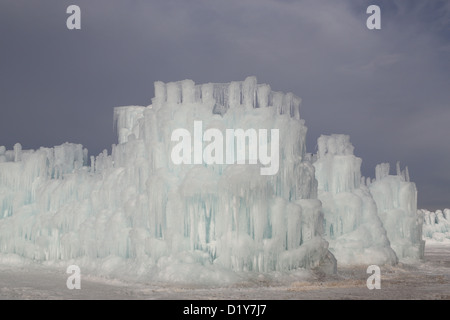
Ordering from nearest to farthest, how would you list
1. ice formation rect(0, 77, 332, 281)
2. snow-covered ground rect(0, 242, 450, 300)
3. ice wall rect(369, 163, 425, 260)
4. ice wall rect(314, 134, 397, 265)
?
snow-covered ground rect(0, 242, 450, 300) < ice formation rect(0, 77, 332, 281) < ice wall rect(314, 134, 397, 265) < ice wall rect(369, 163, 425, 260)

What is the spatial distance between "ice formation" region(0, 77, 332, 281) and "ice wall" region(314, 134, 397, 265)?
12021 mm

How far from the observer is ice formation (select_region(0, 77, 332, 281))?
24.5 metres

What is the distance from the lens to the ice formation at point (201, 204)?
965 inches

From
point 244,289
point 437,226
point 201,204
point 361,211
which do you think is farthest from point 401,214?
point 437,226

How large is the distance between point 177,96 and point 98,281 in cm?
1071

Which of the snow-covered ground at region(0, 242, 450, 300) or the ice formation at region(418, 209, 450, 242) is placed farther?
the ice formation at region(418, 209, 450, 242)

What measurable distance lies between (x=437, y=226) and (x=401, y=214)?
63.5 metres

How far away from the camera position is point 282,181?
87.4 feet

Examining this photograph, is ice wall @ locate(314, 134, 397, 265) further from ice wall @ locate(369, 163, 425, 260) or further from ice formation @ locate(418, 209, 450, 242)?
ice formation @ locate(418, 209, 450, 242)

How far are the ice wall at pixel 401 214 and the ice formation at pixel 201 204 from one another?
1973 cm

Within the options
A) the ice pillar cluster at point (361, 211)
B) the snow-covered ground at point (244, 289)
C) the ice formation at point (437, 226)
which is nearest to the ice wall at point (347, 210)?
the ice pillar cluster at point (361, 211)

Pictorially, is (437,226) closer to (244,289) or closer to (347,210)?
(347,210)

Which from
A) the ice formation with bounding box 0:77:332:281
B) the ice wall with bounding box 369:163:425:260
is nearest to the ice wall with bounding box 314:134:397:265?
the ice wall with bounding box 369:163:425:260
